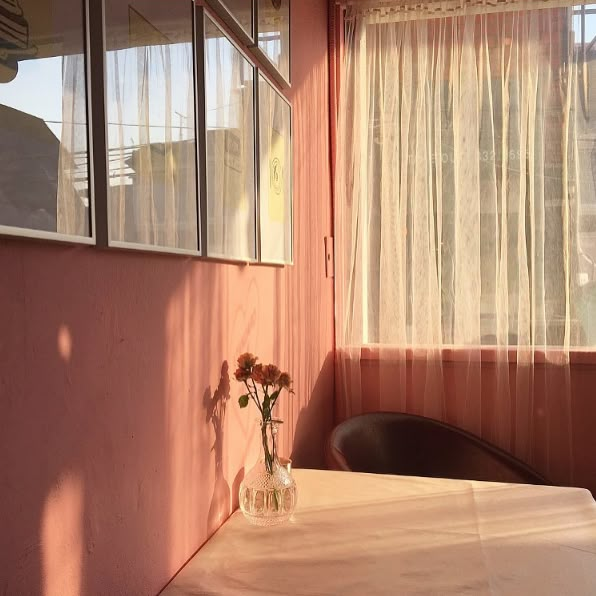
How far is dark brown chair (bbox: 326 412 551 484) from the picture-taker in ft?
8.52

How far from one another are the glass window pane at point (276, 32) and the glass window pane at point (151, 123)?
0.59 metres

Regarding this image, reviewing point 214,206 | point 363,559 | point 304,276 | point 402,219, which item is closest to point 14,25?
point 214,206

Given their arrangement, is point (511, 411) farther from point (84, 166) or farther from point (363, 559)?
point (84, 166)

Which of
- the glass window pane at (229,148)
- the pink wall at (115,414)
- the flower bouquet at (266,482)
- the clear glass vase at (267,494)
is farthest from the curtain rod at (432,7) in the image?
the clear glass vase at (267,494)

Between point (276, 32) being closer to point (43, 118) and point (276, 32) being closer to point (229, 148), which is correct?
point (229, 148)

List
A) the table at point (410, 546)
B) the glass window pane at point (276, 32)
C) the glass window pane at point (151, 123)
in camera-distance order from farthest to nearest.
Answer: the glass window pane at point (276, 32), the table at point (410, 546), the glass window pane at point (151, 123)

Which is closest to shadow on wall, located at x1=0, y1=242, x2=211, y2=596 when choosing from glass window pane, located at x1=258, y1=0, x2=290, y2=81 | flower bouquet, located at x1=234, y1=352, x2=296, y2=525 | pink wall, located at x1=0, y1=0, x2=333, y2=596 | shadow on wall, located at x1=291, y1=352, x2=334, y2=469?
pink wall, located at x1=0, y1=0, x2=333, y2=596

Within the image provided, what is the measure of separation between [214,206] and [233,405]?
21.2 inches

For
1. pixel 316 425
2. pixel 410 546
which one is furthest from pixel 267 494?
pixel 316 425

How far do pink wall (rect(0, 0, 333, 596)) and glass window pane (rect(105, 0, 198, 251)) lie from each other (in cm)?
7

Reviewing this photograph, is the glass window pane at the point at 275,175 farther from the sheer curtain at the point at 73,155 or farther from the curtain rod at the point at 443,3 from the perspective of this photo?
the curtain rod at the point at 443,3

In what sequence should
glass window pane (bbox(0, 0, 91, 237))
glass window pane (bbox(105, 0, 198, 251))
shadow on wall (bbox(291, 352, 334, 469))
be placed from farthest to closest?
shadow on wall (bbox(291, 352, 334, 469)) → glass window pane (bbox(105, 0, 198, 251)) → glass window pane (bbox(0, 0, 91, 237))

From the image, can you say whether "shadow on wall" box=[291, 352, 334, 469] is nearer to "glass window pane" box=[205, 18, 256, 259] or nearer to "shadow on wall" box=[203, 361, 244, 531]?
"shadow on wall" box=[203, 361, 244, 531]

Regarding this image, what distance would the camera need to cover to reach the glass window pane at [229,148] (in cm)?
144
